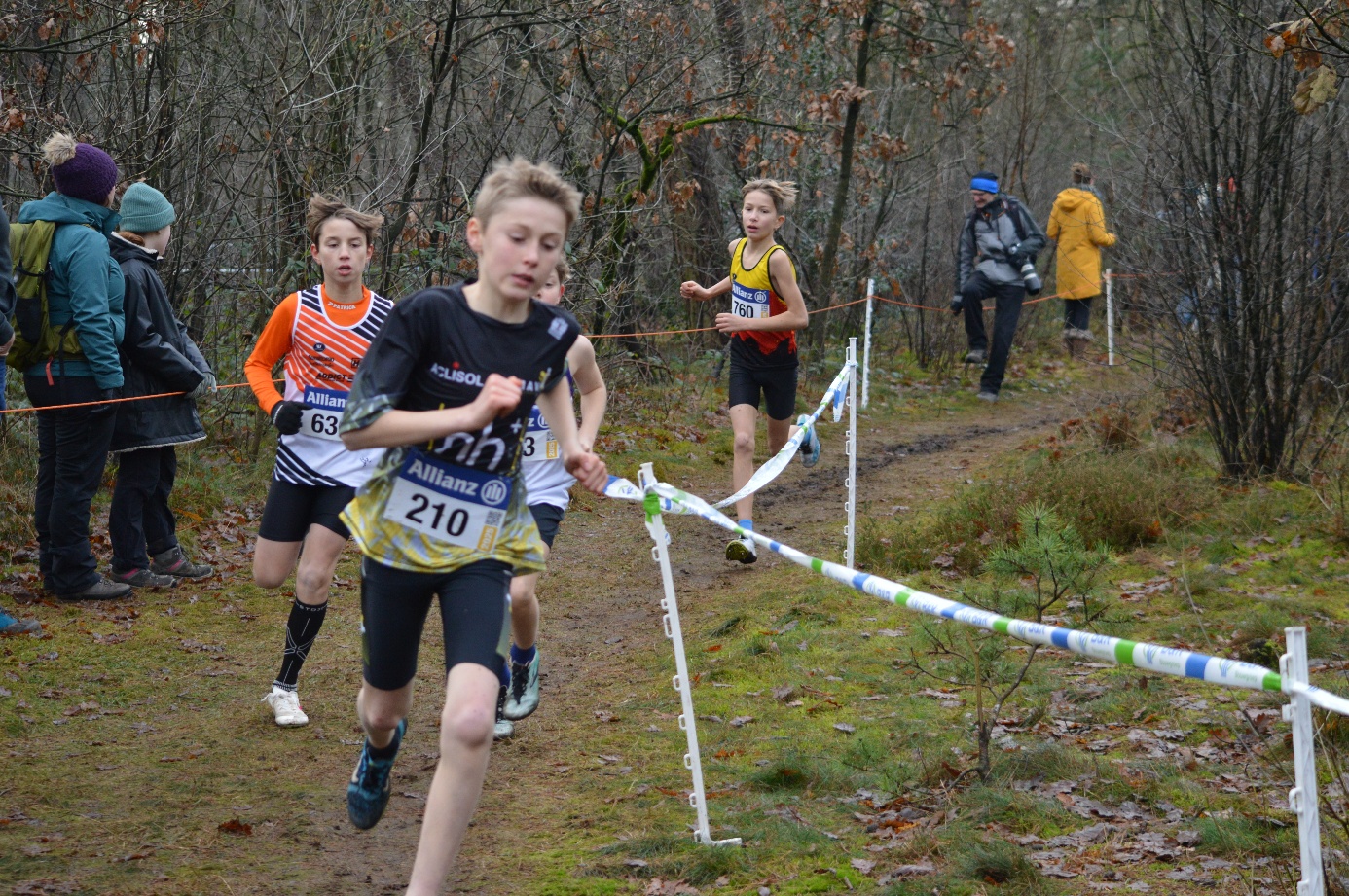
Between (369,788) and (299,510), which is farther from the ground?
(299,510)

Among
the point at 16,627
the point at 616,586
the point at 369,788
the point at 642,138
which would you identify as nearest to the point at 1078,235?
the point at 642,138

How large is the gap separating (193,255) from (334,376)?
201 inches

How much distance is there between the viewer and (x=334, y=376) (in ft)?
17.7

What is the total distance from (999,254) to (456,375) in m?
11.9

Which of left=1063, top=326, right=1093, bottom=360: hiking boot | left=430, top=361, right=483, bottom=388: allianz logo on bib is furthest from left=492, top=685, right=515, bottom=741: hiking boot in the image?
left=1063, top=326, right=1093, bottom=360: hiking boot

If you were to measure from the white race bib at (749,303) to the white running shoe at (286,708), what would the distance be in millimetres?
3720

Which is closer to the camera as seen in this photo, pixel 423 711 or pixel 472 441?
pixel 472 441

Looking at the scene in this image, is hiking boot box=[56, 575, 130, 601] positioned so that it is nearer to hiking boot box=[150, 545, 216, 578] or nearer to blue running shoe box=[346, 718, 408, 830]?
hiking boot box=[150, 545, 216, 578]

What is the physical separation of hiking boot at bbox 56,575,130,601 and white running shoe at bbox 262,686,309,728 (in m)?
2.27

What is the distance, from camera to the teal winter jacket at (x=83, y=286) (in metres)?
7.01

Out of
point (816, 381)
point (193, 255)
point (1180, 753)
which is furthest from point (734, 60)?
point (1180, 753)

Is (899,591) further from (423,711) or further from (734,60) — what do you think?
(734,60)

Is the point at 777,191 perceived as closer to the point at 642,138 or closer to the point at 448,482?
the point at 448,482

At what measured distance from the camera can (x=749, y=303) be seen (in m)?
8.13
